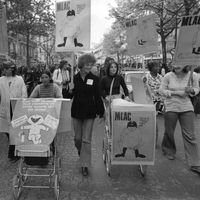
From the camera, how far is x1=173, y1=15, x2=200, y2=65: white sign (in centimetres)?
469

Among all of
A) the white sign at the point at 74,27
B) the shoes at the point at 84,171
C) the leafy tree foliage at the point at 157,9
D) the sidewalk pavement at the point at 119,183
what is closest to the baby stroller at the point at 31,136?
the sidewalk pavement at the point at 119,183

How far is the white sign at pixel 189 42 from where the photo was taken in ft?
15.4

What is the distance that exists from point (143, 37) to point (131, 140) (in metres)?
3.09

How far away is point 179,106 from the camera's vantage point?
514 cm

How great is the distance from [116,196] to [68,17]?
4.15m

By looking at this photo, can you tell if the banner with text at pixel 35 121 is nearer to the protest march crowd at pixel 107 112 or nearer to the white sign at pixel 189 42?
the protest march crowd at pixel 107 112

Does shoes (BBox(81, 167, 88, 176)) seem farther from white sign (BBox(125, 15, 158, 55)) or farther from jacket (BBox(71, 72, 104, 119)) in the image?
white sign (BBox(125, 15, 158, 55))

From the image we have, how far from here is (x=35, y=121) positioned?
12.6ft

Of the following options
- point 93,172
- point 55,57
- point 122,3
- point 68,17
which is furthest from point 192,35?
point 55,57

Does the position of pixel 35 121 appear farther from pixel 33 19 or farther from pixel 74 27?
pixel 33 19

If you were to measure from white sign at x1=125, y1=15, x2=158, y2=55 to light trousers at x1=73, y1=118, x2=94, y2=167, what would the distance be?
2629 mm

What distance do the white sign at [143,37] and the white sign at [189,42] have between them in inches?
70.8

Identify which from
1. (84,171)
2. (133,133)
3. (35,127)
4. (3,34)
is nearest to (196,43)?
(133,133)

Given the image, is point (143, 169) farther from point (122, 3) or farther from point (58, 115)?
point (122, 3)
